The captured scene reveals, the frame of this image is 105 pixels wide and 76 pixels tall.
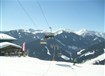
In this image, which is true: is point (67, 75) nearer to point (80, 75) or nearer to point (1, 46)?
point (80, 75)

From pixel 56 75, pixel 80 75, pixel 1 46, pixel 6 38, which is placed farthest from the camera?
pixel 6 38

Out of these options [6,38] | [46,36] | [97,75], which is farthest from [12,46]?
[97,75]

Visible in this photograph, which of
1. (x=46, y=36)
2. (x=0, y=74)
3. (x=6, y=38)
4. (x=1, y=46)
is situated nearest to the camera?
(x=0, y=74)

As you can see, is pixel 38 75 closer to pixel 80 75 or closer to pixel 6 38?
pixel 80 75

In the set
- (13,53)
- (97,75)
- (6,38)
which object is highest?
(6,38)

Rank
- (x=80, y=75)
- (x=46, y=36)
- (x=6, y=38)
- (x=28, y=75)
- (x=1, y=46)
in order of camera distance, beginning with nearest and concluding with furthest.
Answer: (x=28, y=75), (x=80, y=75), (x=46, y=36), (x=1, y=46), (x=6, y=38)

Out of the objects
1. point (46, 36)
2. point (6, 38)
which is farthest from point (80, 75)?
point (6, 38)

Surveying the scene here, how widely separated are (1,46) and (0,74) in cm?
3577

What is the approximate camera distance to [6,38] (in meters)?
67.3

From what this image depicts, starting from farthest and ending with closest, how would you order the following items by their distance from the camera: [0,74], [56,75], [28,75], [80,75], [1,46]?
[1,46] < [80,75] < [56,75] < [28,75] < [0,74]

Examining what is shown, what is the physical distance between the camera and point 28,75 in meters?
21.2

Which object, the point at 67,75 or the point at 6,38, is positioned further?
the point at 6,38

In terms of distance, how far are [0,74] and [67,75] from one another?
911cm

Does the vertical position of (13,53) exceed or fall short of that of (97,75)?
it exceeds it
